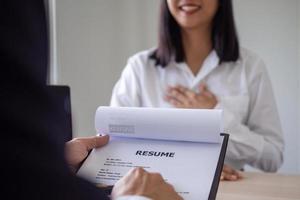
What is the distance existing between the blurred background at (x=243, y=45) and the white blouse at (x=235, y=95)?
0.35 metres

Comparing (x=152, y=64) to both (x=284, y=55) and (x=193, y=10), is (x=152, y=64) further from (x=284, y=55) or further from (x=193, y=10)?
(x=284, y=55)

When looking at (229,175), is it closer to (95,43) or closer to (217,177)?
(217,177)

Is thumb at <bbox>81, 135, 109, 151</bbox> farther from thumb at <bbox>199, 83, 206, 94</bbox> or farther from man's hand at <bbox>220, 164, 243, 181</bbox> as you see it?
thumb at <bbox>199, 83, 206, 94</bbox>

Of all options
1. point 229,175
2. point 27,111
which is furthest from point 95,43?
point 27,111

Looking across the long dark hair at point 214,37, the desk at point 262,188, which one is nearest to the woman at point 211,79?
the long dark hair at point 214,37

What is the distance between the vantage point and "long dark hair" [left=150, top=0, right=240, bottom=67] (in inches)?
53.2

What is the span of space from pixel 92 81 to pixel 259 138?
0.90 metres

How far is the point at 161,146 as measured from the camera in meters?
0.71

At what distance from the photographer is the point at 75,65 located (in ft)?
5.48

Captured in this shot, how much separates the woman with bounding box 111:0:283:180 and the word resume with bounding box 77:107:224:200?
520 mm

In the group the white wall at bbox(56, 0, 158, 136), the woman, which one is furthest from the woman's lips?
the white wall at bbox(56, 0, 158, 136)

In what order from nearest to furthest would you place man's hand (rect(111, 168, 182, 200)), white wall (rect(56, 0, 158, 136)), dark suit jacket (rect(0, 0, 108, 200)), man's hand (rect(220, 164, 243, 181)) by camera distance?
1. dark suit jacket (rect(0, 0, 108, 200))
2. man's hand (rect(111, 168, 182, 200))
3. man's hand (rect(220, 164, 243, 181))
4. white wall (rect(56, 0, 158, 136))

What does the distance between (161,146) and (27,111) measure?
0.42m

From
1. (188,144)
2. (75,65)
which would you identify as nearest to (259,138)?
(188,144)
